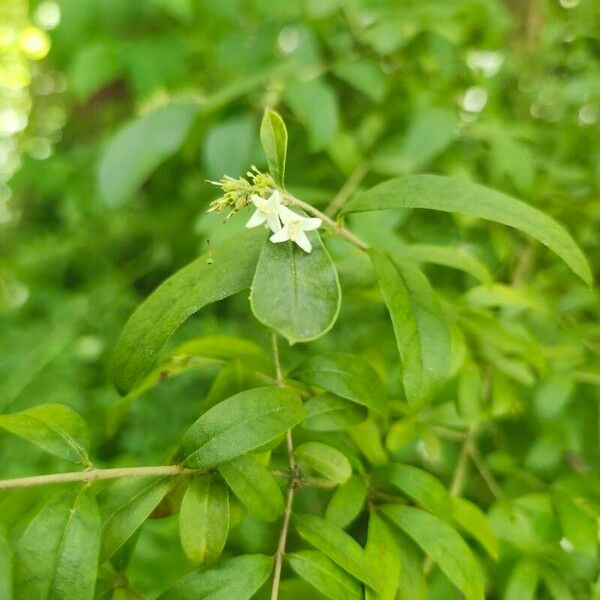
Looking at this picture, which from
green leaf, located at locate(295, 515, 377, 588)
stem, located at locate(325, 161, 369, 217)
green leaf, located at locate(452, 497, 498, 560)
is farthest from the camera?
stem, located at locate(325, 161, 369, 217)

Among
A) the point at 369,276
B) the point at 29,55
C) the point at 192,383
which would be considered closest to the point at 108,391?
the point at 192,383

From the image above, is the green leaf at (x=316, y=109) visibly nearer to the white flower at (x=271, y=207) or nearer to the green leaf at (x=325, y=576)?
the white flower at (x=271, y=207)

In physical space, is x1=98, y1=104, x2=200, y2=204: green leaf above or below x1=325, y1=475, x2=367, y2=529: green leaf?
above

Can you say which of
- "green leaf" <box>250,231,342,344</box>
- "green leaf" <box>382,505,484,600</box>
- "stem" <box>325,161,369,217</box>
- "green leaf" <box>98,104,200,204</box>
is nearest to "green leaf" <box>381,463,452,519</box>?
"green leaf" <box>382,505,484,600</box>

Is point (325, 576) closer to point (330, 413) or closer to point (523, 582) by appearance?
point (330, 413)

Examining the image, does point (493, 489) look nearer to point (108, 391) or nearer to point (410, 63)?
point (410, 63)

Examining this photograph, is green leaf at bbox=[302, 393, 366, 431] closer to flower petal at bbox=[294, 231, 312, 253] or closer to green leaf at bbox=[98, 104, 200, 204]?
flower petal at bbox=[294, 231, 312, 253]

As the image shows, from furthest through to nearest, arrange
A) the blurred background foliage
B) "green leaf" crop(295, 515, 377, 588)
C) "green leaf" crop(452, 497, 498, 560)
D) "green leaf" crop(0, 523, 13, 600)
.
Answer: the blurred background foliage < "green leaf" crop(452, 497, 498, 560) < "green leaf" crop(295, 515, 377, 588) < "green leaf" crop(0, 523, 13, 600)
